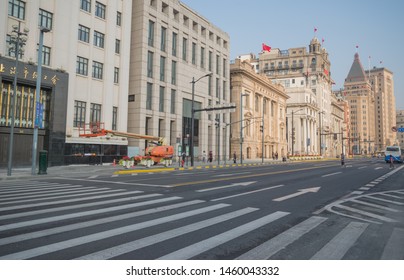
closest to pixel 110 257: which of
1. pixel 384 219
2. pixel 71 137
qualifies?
pixel 384 219

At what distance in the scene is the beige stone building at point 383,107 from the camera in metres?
183

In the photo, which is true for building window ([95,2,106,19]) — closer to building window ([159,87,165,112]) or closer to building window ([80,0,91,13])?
building window ([80,0,91,13])

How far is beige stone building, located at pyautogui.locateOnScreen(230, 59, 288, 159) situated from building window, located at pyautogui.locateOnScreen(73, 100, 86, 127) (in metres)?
23.4

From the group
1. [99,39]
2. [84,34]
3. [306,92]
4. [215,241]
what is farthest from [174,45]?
[306,92]

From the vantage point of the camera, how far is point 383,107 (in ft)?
609

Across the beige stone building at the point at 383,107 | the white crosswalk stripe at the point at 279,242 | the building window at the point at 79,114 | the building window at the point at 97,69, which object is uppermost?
the beige stone building at the point at 383,107

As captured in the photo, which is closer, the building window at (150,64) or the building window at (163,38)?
the building window at (150,64)

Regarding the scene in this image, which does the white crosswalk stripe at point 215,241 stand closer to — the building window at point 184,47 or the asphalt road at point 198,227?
the asphalt road at point 198,227

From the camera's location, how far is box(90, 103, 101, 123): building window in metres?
30.4

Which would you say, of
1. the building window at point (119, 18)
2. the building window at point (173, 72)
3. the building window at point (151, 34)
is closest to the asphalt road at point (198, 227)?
the building window at point (119, 18)

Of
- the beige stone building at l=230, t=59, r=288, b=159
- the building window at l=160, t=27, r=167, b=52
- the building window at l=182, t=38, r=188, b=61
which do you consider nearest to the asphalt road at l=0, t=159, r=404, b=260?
the building window at l=160, t=27, r=167, b=52

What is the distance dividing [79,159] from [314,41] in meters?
112

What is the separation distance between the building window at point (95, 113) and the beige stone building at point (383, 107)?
187 metres
